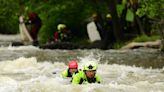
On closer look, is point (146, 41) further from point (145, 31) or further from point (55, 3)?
point (55, 3)

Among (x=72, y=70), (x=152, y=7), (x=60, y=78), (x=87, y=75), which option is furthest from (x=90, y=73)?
(x=152, y=7)

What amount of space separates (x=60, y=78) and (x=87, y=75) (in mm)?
1732

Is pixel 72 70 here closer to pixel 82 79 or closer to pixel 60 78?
pixel 60 78

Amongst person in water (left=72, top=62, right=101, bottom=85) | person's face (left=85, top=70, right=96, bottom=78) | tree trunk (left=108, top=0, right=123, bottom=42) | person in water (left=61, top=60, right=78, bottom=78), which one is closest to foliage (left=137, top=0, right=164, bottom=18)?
person in water (left=61, top=60, right=78, bottom=78)

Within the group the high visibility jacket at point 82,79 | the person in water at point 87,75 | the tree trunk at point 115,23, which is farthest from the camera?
the tree trunk at point 115,23

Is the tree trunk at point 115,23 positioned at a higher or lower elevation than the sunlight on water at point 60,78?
higher

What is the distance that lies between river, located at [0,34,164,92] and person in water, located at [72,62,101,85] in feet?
0.59

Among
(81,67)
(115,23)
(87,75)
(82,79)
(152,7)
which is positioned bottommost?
(81,67)

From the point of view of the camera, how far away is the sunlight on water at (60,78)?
466 inches

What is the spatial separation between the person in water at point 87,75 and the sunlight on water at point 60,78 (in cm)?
19

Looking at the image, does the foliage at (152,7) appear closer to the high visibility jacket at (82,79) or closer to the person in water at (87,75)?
the person in water at (87,75)

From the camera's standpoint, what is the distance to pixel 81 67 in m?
16.6

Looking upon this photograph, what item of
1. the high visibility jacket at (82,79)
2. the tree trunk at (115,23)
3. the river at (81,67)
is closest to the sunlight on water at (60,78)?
the river at (81,67)

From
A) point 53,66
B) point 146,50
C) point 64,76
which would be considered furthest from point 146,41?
point 64,76
